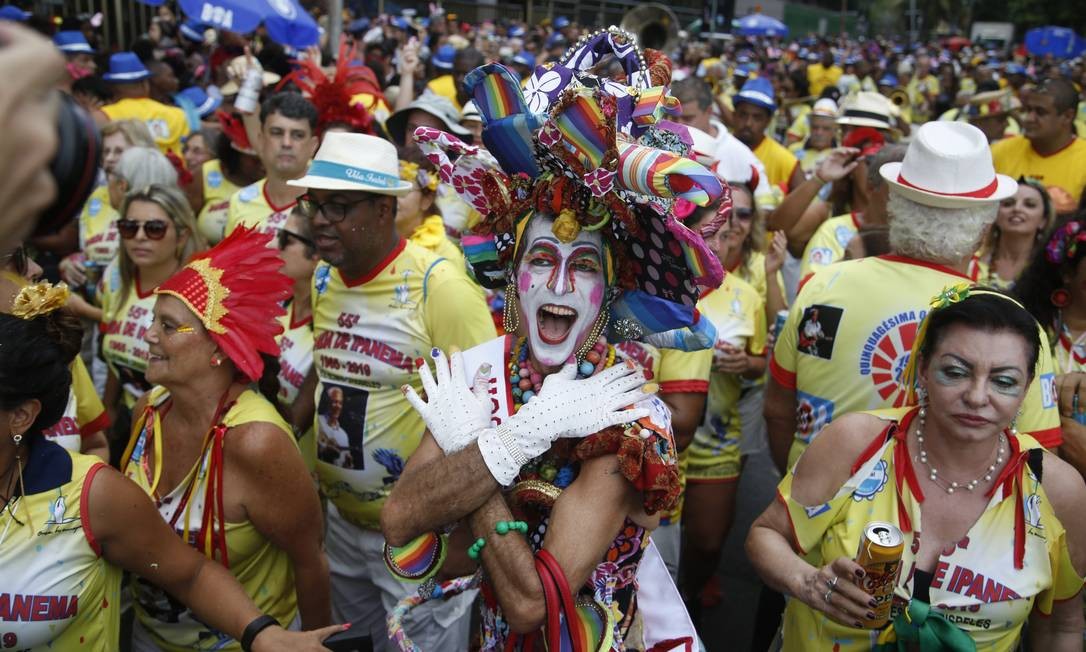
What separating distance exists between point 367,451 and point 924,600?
2216 mm

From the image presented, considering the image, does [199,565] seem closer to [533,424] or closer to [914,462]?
[533,424]

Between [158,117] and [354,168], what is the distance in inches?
212

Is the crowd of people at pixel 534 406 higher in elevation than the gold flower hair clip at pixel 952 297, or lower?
lower

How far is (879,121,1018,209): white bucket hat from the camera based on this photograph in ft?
11.5

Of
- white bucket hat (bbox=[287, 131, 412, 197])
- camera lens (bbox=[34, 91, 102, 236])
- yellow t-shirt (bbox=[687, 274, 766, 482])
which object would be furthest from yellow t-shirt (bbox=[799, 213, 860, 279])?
camera lens (bbox=[34, 91, 102, 236])

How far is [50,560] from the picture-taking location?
261cm

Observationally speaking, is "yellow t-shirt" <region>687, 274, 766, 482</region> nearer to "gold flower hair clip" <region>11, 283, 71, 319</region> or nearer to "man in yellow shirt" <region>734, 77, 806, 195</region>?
"gold flower hair clip" <region>11, 283, 71, 319</region>

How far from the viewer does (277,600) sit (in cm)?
329

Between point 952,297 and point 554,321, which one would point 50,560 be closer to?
point 554,321

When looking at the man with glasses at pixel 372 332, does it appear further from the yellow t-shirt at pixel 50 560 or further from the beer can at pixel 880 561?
the beer can at pixel 880 561

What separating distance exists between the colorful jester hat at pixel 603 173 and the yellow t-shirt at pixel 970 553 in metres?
0.68

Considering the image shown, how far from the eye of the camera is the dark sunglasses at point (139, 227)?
14.5ft

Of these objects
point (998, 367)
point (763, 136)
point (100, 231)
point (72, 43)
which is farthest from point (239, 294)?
point (72, 43)

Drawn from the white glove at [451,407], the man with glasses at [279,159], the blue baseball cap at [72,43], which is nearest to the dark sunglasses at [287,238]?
the man with glasses at [279,159]
